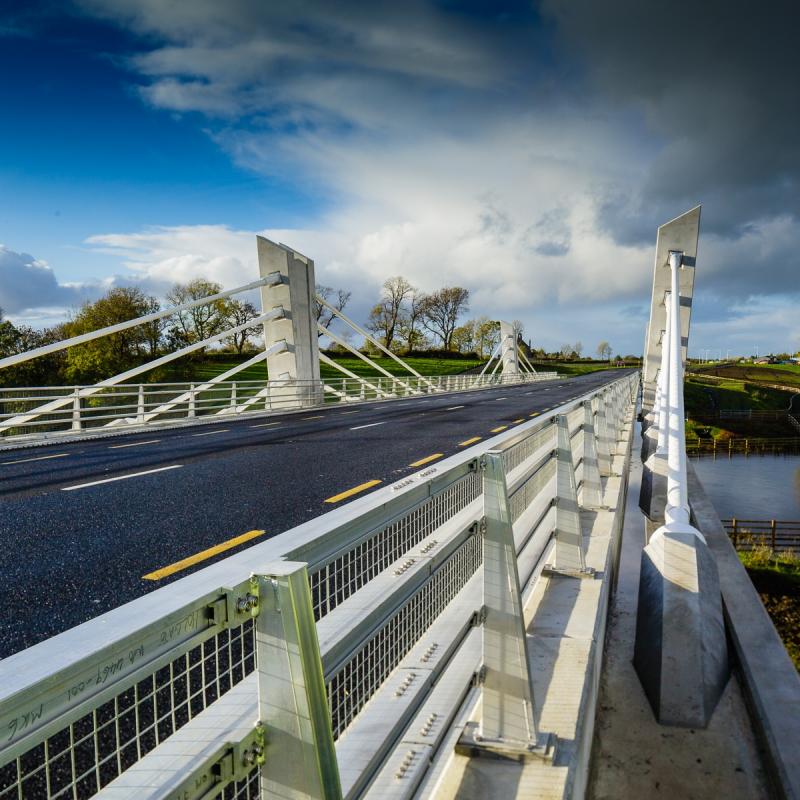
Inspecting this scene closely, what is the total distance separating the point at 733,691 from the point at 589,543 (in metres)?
1.58

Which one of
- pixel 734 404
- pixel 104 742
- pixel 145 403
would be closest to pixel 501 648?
pixel 104 742

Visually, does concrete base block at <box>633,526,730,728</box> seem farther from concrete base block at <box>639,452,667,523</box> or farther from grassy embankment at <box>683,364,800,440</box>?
grassy embankment at <box>683,364,800,440</box>

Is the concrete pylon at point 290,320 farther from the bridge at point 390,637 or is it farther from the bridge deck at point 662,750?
the bridge deck at point 662,750

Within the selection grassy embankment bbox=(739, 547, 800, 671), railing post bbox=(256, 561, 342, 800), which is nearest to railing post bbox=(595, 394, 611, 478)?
railing post bbox=(256, 561, 342, 800)

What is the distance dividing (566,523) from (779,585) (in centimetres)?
2094

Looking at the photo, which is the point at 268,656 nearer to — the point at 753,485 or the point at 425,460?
the point at 425,460

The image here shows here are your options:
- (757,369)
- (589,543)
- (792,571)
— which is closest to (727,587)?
(589,543)

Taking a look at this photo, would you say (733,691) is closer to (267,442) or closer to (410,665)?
(410,665)

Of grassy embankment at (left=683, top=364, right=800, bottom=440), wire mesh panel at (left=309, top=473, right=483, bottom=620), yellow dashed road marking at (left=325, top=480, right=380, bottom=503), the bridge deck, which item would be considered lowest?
grassy embankment at (left=683, top=364, right=800, bottom=440)

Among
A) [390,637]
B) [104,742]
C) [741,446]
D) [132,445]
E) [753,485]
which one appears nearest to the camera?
[390,637]

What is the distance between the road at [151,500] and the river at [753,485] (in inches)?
1449

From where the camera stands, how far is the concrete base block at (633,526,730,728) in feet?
14.6

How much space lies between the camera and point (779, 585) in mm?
21969

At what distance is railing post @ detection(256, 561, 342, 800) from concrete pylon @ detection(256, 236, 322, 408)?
81.7 feet
